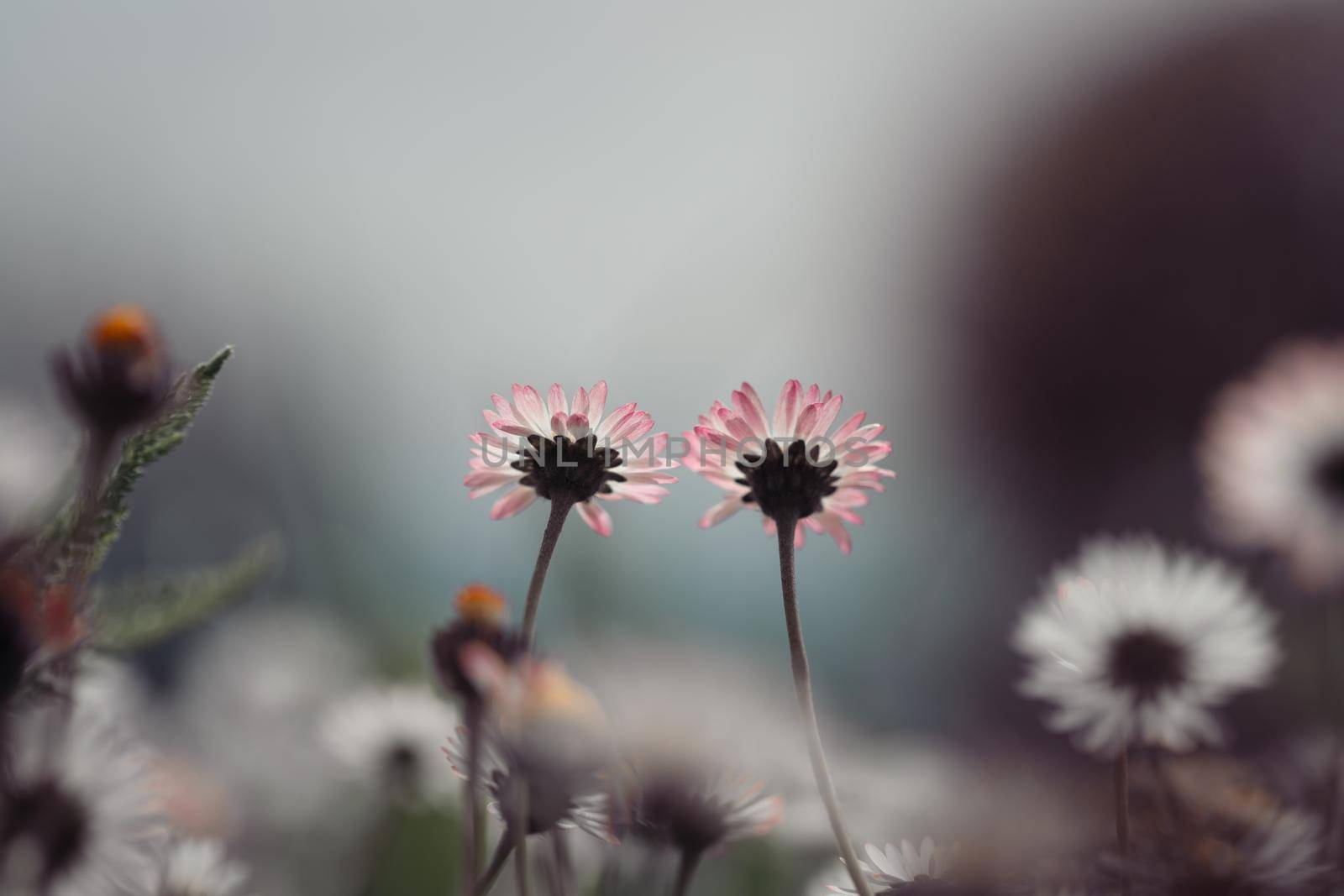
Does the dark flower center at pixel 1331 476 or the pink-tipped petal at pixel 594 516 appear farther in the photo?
the dark flower center at pixel 1331 476

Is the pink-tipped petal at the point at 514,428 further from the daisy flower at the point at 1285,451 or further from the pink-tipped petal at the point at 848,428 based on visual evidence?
the daisy flower at the point at 1285,451

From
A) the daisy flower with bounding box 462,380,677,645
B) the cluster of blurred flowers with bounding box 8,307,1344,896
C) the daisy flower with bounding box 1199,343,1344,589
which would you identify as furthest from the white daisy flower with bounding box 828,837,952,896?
the daisy flower with bounding box 1199,343,1344,589

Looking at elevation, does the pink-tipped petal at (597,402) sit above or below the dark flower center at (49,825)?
Answer: above

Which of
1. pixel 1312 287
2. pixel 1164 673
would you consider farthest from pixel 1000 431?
pixel 1164 673

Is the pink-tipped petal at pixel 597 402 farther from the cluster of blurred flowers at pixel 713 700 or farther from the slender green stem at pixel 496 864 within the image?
the slender green stem at pixel 496 864

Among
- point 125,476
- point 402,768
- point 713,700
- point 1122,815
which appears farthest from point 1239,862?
point 402,768

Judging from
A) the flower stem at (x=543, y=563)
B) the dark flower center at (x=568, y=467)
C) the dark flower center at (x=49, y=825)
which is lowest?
the dark flower center at (x=49, y=825)

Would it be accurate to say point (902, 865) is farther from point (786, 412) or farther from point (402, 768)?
point (402, 768)

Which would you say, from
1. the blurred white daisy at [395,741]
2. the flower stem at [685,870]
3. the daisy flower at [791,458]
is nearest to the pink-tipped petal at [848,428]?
the daisy flower at [791,458]

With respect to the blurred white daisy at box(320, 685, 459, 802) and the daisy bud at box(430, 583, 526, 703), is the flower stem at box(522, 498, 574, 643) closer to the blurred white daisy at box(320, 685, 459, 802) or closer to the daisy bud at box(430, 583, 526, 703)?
the daisy bud at box(430, 583, 526, 703)
